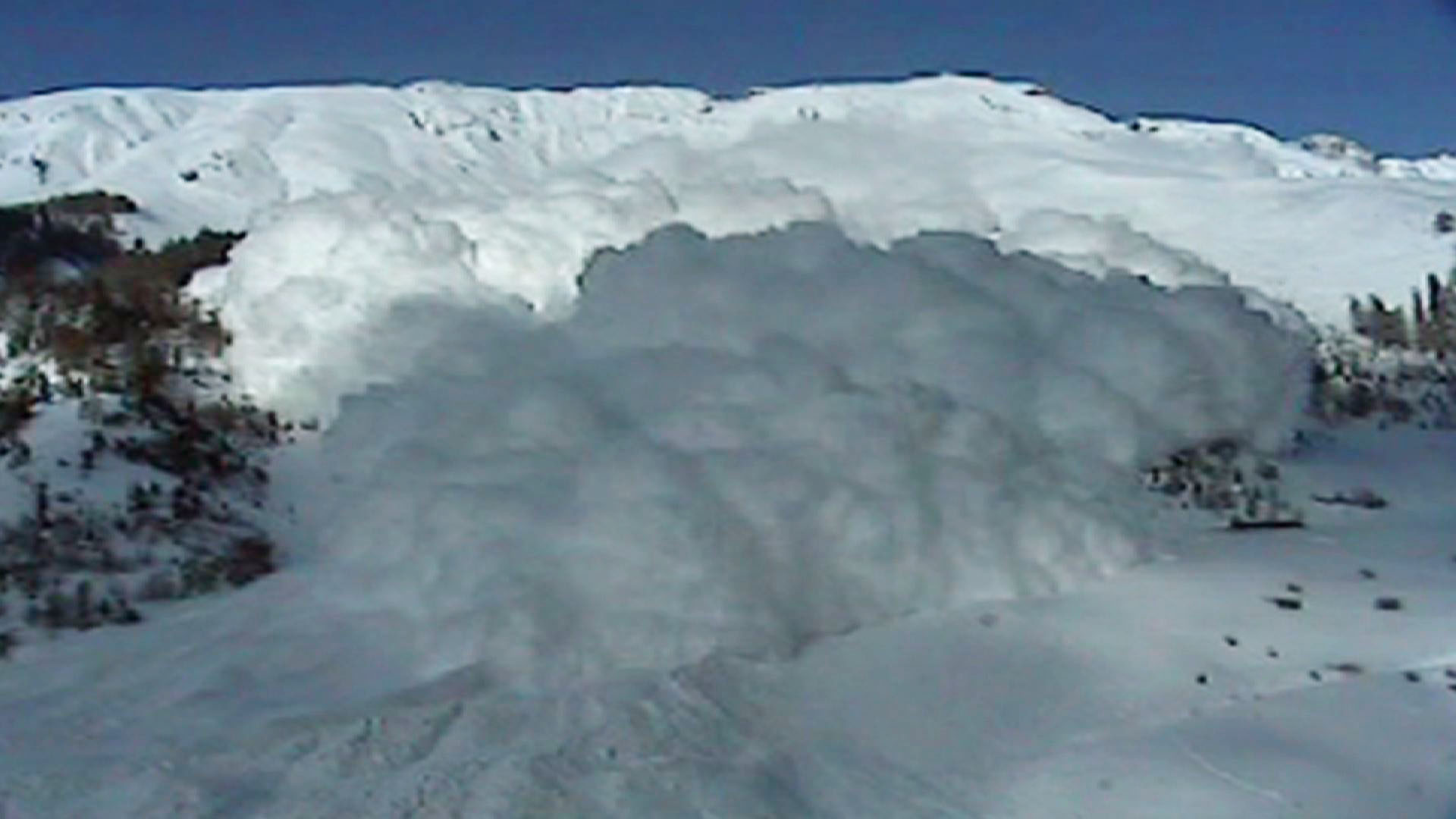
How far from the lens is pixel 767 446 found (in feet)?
22.5

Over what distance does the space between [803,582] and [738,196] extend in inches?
295

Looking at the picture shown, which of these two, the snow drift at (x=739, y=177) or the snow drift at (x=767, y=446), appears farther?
the snow drift at (x=739, y=177)

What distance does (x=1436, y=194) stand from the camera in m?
33.0

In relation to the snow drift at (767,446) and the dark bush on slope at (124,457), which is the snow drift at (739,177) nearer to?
the dark bush on slope at (124,457)

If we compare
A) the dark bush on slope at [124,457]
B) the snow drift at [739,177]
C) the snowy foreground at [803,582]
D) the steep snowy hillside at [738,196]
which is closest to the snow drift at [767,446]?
the snowy foreground at [803,582]

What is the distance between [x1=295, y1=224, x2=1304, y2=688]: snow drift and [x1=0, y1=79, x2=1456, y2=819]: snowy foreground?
0.02m

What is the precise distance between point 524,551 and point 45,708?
1813 mm

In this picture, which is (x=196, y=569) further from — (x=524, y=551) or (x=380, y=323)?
(x=380, y=323)

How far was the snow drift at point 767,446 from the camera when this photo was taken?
6.10 meters

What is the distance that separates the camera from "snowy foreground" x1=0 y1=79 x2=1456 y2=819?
4.69 m

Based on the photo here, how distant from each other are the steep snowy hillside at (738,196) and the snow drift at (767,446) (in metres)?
2.71

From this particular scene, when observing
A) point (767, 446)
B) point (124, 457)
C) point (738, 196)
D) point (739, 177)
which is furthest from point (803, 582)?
point (739, 177)

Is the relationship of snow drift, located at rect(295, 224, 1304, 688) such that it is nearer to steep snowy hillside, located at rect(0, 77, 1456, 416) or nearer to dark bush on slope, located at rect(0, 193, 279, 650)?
dark bush on slope, located at rect(0, 193, 279, 650)

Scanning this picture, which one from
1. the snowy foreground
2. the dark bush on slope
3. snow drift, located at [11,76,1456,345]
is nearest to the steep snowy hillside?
snow drift, located at [11,76,1456,345]
